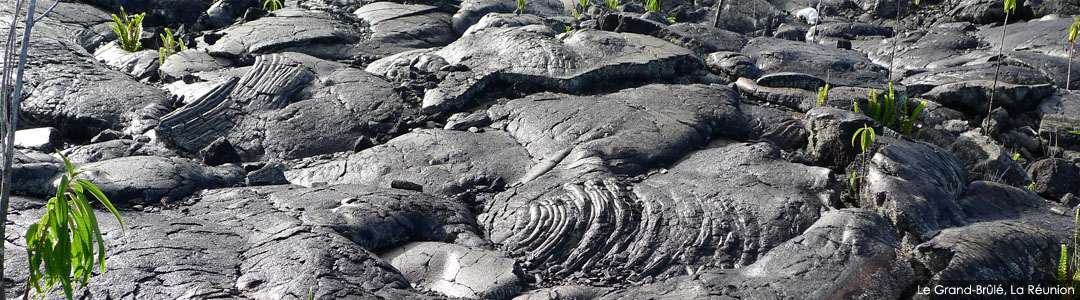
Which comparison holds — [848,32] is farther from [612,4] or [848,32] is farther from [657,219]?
[657,219]

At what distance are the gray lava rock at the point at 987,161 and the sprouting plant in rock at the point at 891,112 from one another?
424 mm

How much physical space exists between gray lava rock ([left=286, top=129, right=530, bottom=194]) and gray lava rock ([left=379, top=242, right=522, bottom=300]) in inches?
42.2

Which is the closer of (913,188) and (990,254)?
(990,254)

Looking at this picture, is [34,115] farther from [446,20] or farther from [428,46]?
[446,20]

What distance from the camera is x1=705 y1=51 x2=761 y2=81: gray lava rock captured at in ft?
27.2

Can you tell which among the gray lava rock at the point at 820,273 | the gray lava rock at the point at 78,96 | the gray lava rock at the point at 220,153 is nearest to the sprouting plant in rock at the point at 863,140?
the gray lava rock at the point at 820,273

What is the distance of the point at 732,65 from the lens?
27.5 ft

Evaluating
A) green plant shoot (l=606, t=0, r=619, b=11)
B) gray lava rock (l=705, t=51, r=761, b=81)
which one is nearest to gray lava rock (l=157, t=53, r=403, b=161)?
gray lava rock (l=705, t=51, r=761, b=81)

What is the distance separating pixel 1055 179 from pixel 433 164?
4959mm

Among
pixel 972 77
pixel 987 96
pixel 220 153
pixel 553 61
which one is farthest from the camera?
pixel 972 77

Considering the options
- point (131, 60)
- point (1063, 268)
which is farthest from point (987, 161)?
point (131, 60)

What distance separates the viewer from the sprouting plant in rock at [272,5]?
1052 centimetres

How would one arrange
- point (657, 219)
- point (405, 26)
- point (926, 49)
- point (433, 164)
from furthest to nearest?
point (926, 49) < point (405, 26) < point (433, 164) < point (657, 219)

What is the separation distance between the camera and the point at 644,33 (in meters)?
8.95
